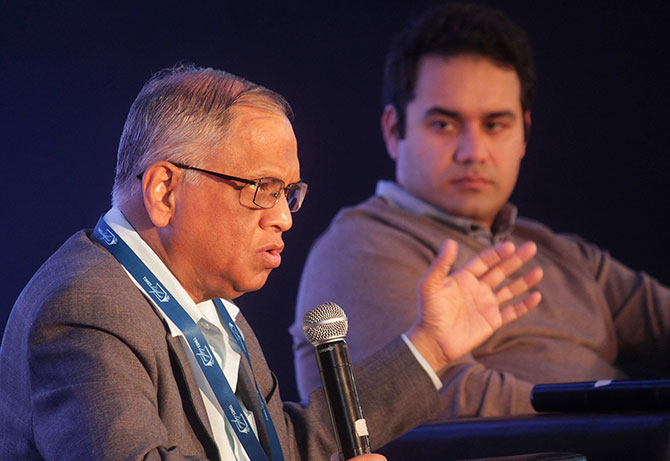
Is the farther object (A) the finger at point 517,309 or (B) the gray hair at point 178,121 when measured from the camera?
(A) the finger at point 517,309

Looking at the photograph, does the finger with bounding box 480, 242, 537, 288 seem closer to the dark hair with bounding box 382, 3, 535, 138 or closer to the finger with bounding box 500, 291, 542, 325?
the finger with bounding box 500, 291, 542, 325

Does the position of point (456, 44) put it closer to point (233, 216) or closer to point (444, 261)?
point (444, 261)

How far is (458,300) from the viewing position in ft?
6.44

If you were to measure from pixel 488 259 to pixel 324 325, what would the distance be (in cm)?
85

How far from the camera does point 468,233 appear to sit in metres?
2.78

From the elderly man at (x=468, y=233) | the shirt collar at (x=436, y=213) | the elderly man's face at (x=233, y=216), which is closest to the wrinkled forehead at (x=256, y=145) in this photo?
the elderly man's face at (x=233, y=216)

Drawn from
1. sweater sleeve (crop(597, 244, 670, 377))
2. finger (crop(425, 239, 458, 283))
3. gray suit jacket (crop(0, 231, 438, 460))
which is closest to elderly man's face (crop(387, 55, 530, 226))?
sweater sleeve (crop(597, 244, 670, 377))

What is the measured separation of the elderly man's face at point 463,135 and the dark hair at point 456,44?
0.03m

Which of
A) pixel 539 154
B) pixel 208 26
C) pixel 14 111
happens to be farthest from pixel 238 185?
pixel 539 154

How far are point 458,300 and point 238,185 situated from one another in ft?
2.21

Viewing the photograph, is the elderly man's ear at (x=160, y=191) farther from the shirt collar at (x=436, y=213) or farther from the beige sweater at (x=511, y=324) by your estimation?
the shirt collar at (x=436, y=213)

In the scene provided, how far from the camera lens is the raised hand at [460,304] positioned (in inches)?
74.4

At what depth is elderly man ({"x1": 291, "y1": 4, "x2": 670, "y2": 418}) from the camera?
2.50 metres

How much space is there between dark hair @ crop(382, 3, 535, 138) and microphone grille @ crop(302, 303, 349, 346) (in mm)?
1620
